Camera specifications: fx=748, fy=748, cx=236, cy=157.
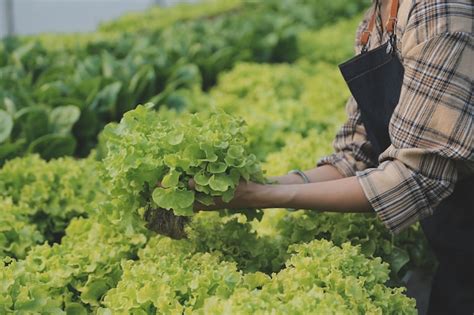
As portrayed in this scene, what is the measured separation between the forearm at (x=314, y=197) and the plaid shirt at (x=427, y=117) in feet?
0.26

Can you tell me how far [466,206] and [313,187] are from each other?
63cm

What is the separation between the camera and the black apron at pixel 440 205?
2.67m

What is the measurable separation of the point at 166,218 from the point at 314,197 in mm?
578

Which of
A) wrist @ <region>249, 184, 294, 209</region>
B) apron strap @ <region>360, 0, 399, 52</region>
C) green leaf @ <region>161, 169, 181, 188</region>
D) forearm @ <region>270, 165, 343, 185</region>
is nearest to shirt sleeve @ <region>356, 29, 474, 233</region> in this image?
A: apron strap @ <region>360, 0, 399, 52</region>

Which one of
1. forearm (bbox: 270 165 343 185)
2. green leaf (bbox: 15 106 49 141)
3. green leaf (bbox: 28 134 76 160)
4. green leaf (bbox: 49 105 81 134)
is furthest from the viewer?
green leaf (bbox: 49 105 81 134)

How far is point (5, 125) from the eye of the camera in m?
4.62

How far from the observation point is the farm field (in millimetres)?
2506

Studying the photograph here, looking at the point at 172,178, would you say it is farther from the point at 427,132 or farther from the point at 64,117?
the point at 64,117

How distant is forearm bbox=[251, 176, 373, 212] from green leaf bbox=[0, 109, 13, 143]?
2.40m

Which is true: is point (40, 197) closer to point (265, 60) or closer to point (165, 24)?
point (265, 60)

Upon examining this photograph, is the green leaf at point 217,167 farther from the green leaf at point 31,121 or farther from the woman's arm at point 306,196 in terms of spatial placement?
the green leaf at point 31,121

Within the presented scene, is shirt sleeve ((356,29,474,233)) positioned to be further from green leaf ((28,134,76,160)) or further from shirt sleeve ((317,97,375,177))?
green leaf ((28,134,76,160))

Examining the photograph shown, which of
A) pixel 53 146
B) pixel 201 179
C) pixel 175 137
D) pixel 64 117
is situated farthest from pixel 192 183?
pixel 64 117

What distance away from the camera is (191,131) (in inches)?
104
